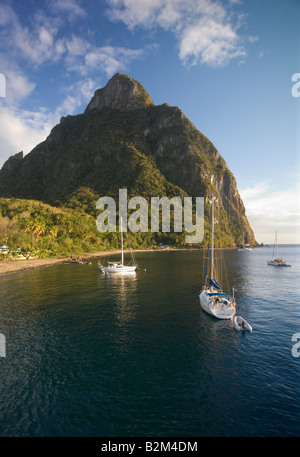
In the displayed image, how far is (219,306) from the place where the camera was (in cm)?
3177

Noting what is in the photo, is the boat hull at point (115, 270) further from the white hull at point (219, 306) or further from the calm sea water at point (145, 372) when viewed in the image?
the white hull at point (219, 306)

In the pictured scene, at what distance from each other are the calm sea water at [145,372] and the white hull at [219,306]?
108 centimetres

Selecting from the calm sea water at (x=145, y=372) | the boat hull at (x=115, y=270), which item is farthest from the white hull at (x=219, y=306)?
the boat hull at (x=115, y=270)

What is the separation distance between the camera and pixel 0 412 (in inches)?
566

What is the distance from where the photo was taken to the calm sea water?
1365 centimetres

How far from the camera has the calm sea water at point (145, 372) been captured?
13648 millimetres

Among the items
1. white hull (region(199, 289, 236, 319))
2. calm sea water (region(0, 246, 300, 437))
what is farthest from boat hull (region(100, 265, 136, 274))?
white hull (region(199, 289, 236, 319))

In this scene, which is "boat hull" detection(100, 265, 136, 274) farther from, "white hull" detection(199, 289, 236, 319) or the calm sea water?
"white hull" detection(199, 289, 236, 319)

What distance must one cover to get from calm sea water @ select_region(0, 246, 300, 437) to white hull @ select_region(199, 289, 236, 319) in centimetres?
108

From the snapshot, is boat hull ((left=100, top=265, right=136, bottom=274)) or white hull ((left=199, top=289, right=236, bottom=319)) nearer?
white hull ((left=199, top=289, right=236, bottom=319))

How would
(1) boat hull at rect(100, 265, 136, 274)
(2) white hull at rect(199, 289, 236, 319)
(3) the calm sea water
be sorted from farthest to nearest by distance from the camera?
(1) boat hull at rect(100, 265, 136, 274)
(2) white hull at rect(199, 289, 236, 319)
(3) the calm sea water

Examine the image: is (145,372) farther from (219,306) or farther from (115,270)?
(115,270)

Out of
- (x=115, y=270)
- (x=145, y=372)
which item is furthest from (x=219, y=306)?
(x=115, y=270)
